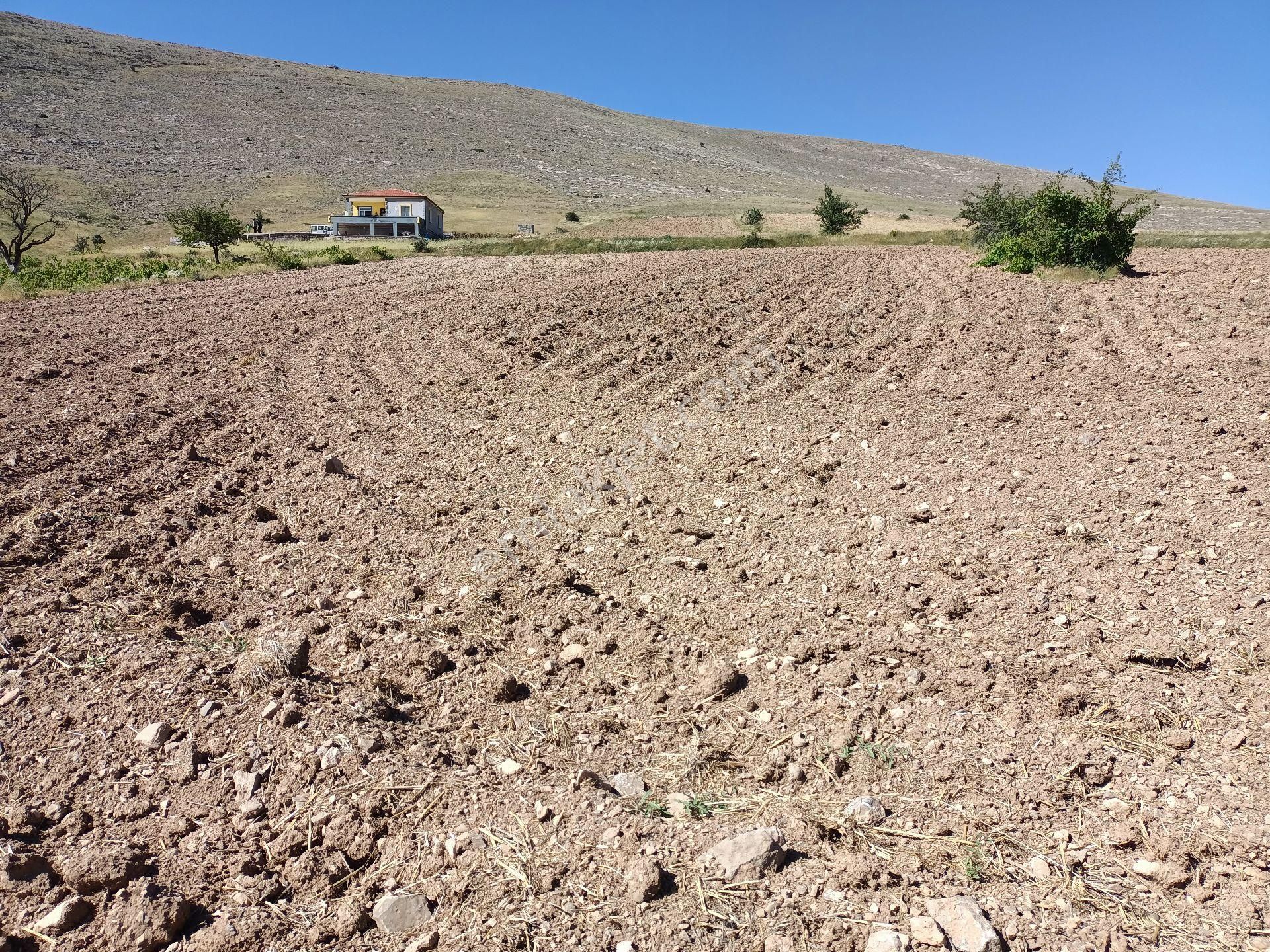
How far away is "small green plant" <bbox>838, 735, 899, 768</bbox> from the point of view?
2727 mm

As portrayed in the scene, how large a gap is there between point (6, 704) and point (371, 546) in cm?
180

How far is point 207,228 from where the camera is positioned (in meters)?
28.9

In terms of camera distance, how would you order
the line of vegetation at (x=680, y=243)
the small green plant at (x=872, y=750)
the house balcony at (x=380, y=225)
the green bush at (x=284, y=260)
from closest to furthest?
the small green plant at (x=872, y=750), the green bush at (x=284, y=260), the line of vegetation at (x=680, y=243), the house balcony at (x=380, y=225)

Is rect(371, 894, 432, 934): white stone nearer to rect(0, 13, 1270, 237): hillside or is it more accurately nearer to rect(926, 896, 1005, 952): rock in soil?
rect(926, 896, 1005, 952): rock in soil

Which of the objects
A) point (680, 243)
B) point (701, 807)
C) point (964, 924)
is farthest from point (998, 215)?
point (964, 924)

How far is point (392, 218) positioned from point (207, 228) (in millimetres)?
25311

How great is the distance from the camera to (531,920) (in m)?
2.04

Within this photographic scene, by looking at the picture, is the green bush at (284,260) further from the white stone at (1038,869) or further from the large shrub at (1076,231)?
the white stone at (1038,869)

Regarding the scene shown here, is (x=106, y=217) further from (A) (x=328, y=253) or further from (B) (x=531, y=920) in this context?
(B) (x=531, y=920)

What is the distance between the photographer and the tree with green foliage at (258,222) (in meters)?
46.2

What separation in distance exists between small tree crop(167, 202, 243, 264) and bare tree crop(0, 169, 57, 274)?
5.59 m

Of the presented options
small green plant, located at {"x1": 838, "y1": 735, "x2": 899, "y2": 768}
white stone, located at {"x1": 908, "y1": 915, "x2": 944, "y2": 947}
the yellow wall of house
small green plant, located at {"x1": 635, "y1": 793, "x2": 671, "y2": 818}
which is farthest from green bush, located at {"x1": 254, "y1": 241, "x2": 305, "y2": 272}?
the yellow wall of house

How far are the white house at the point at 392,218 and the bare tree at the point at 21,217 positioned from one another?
55.1 feet

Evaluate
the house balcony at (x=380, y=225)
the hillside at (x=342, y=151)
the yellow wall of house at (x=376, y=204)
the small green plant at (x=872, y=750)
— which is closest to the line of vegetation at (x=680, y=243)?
the small green plant at (x=872, y=750)
